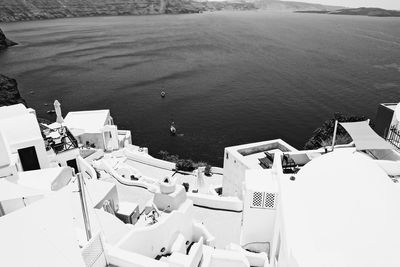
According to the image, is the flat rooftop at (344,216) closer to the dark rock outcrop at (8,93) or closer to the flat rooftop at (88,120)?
the flat rooftop at (88,120)

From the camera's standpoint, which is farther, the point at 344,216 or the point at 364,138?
the point at 364,138

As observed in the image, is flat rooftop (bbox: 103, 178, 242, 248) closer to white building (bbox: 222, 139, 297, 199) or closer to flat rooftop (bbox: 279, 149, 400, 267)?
white building (bbox: 222, 139, 297, 199)

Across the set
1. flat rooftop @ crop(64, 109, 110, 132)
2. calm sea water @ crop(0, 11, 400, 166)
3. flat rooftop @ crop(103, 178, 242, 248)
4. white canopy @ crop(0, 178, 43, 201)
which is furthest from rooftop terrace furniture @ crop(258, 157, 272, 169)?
calm sea water @ crop(0, 11, 400, 166)

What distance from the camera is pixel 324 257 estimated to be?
703 centimetres

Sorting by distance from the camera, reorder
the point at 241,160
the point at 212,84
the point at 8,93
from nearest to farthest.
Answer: the point at 241,160, the point at 8,93, the point at 212,84

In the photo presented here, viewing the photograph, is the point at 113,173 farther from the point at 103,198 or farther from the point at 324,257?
the point at 324,257

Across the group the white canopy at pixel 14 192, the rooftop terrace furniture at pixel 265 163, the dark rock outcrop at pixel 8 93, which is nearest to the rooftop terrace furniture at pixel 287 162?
the rooftop terrace furniture at pixel 265 163

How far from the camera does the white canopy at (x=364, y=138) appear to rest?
1316 cm

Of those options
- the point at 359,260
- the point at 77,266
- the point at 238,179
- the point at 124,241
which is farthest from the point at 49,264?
the point at 238,179

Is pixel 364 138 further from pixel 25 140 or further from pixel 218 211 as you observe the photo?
pixel 25 140

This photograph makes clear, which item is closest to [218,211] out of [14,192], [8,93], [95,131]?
[14,192]

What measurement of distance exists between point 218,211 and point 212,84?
58556 mm

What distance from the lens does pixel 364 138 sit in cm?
1380

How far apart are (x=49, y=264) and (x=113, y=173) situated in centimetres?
1443
